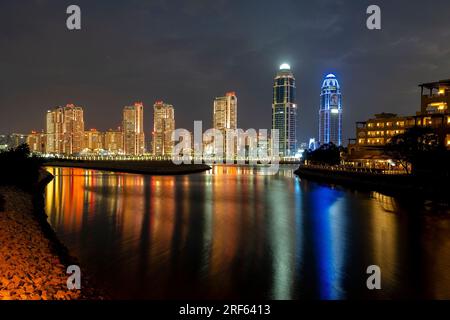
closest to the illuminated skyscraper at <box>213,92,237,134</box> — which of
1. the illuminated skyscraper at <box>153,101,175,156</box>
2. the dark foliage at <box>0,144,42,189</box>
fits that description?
the illuminated skyscraper at <box>153,101,175,156</box>

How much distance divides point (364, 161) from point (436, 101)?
1339 centimetres

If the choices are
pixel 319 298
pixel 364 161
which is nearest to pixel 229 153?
pixel 364 161

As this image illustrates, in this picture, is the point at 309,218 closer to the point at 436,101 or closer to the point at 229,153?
the point at 436,101

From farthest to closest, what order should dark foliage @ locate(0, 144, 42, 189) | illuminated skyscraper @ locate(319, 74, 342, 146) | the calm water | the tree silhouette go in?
illuminated skyscraper @ locate(319, 74, 342, 146) < the tree silhouette < dark foliage @ locate(0, 144, 42, 189) < the calm water

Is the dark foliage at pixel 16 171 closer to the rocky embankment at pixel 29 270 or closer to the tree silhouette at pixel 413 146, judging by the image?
the rocky embankment at pixel 29 270

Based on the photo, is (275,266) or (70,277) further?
(275,266)

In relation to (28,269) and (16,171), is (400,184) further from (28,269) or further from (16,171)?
(16,171)

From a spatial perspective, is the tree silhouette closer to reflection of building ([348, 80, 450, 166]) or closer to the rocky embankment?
reflection of building ([348, 80, 450, 166])

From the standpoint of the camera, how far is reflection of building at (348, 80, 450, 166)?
46491mm

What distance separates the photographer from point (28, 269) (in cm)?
811

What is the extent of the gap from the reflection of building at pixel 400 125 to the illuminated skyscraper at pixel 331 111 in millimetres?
123951

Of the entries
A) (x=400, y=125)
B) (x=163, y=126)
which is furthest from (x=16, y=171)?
(x=163, y=126)

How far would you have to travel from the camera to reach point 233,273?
10.7 metres

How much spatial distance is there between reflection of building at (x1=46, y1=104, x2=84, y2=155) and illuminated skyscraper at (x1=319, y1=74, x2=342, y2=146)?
413ft
